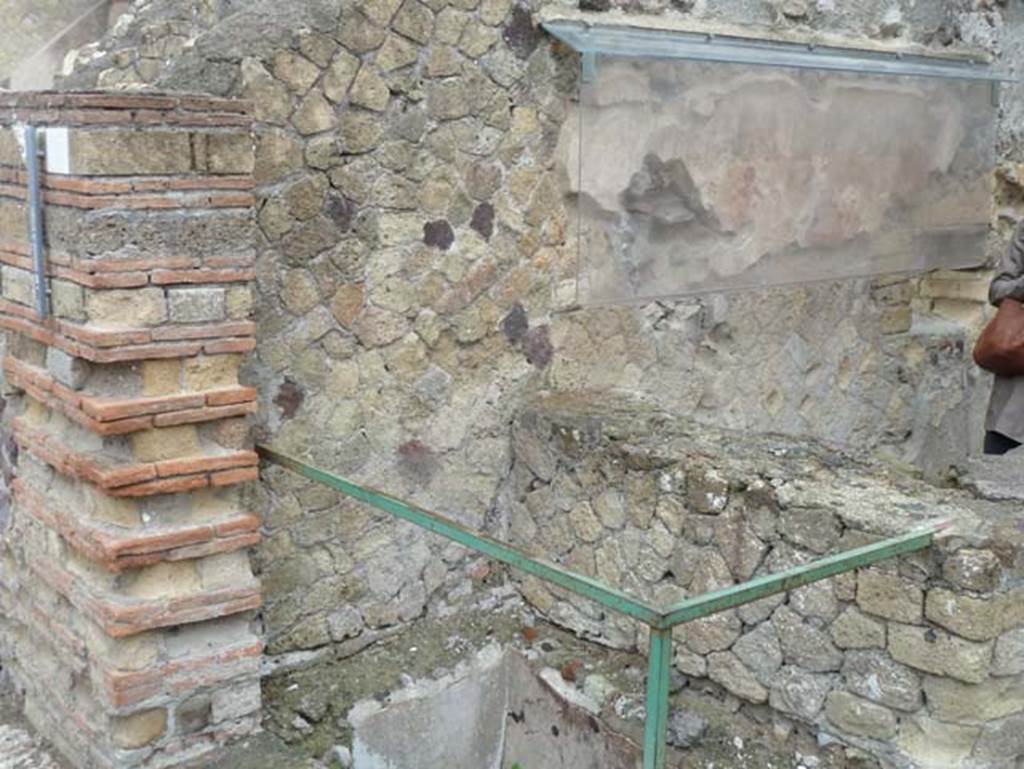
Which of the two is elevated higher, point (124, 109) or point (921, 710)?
point (124, 109)

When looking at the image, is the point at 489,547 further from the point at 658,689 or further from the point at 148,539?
the point at 148,539

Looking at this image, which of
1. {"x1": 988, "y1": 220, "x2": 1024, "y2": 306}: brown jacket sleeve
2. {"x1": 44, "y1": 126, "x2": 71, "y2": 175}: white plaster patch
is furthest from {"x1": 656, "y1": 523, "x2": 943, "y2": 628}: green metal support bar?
{"x1": 988, "y1": 220, "x2": 1024, "y2": 306}: brown jacket sleeve

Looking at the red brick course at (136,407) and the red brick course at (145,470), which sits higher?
the red brick course at (136,407)

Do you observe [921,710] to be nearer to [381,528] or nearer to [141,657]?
[381,528]

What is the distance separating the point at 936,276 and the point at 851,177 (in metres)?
0.94

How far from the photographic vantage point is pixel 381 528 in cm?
386

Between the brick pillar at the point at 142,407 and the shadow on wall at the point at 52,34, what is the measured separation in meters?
4.40

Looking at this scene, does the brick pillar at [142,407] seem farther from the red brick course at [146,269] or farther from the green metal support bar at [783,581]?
the green metal support bar at [783,581]

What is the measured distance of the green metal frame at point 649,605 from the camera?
222cm

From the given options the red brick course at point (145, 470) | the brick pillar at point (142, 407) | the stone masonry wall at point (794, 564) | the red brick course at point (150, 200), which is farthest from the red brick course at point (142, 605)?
the stone masonry wall at point (794, 564)

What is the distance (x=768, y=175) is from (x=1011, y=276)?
1.04 metres

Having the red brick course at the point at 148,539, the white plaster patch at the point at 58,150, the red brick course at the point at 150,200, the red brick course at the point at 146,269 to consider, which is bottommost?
the red brick course at the point at 148,539

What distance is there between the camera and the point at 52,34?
851 cm

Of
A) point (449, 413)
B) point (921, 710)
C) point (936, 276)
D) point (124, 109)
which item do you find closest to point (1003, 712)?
point (921, 710)
